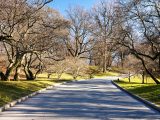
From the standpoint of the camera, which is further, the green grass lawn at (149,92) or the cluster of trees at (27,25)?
the cluster of trees at (27,25)

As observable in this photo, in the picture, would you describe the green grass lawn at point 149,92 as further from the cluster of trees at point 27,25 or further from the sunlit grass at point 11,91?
the cluster of trees at point 27,25

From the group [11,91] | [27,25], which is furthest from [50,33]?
[11,91]

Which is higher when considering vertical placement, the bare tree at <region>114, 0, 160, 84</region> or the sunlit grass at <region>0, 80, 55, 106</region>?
the bare tree at <region>114, 0, 160, 84</region>

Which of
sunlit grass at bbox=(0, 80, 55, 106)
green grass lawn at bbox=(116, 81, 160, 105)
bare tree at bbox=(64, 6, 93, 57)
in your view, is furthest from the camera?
bare tree at bbox=(64, 6, 93, 57)

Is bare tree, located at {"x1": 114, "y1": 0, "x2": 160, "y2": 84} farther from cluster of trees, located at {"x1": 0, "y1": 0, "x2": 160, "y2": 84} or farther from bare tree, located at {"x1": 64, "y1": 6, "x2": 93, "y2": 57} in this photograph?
bare tree, located at {"x1": 64, "y1": 6, "x2": 93, "y2": 57}

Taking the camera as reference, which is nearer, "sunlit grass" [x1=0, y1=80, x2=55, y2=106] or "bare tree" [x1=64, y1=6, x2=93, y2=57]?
"sunlit grass" [x1=0, y1=80, x2=55, y2=106]

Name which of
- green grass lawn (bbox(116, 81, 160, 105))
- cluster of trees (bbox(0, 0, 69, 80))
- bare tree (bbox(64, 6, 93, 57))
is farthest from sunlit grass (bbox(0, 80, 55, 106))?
bare tree (bbox(64, 6, 93, 57))

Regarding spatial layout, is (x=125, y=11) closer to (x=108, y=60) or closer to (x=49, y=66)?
(x=49, y=66)

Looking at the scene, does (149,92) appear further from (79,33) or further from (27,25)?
(79,33)

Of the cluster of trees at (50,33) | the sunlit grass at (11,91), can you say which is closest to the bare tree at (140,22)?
the cluster of trees at (50,33)

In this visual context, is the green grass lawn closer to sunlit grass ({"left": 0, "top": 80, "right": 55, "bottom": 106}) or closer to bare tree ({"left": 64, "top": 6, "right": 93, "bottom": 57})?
sunlit grass ({"left": 0, "top": 80, "right": 55, "bottom": 106})

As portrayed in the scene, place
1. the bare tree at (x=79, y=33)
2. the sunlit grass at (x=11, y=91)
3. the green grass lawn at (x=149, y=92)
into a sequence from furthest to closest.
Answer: the bare tree at (x=79, y=33)
the green grass lawn at (x=149, y=92)
the sunlit grass at (x=11, y=91)

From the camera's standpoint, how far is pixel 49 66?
2376 inches

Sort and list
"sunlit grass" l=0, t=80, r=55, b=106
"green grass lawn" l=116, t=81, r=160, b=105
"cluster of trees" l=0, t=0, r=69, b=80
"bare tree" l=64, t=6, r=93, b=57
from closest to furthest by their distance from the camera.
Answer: "sunlit grass" l=0, t=80, r=55, b=106
"green grass lawn" l=116, t=81, r=160, b=105
"cluster of trees" l=0, t=0, r=69, b=80
"bare tree" l=64, t=6, r=93, b=57
